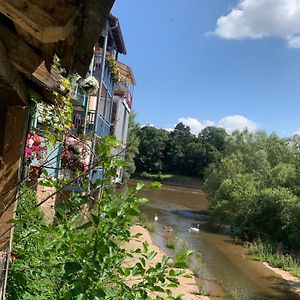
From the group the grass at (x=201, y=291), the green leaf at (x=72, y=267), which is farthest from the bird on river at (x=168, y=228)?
the green leaf at (x=72, y=267)

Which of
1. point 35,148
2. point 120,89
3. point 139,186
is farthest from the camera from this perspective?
point 120,89

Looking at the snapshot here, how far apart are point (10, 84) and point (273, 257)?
70.8ft

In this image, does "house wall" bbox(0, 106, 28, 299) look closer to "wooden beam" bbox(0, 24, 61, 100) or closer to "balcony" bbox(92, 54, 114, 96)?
"wooden beam" bbox(0, 24, 61, 100)

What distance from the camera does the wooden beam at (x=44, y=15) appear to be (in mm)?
1185

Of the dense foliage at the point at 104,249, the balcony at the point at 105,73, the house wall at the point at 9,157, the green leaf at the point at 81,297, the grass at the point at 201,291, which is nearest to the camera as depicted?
the green leaf at the point at 81,297

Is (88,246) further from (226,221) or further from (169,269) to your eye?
(226,221)

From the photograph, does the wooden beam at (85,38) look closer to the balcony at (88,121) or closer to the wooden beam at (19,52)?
the wooden beam at (19,52)

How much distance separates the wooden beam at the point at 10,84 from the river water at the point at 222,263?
5333 mm

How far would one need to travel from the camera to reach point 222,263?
20.3m

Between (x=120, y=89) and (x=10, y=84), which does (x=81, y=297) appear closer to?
(x=10, y=84)

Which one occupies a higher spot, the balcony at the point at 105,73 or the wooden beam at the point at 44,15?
the balcony at the point at 105,73

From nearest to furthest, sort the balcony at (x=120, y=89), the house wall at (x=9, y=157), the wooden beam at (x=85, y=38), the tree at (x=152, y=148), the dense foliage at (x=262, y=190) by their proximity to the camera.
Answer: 1. the wooden beam at (x=85, y=38)
2. the house wall at (x=9, y=157)
3. the balcony at (x=120, y=89)
4. the dense foliage at (x=262, y=190)
5. the tree at (x=152, y=148)

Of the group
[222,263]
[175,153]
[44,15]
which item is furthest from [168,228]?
[175,153]

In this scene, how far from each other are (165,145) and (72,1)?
81.9m
